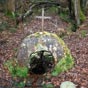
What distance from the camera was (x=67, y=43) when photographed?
1372 centimetres

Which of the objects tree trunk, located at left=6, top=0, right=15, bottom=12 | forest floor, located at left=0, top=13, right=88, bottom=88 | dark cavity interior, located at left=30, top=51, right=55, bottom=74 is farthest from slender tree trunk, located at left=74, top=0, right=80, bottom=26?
dark cavity interior, located at left=30, top=51, right=55, bottom=74

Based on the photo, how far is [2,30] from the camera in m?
15.9

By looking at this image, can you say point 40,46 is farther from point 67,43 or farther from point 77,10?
point 77,10

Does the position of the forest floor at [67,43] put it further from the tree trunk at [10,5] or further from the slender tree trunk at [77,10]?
the tree trunk at [10,5]

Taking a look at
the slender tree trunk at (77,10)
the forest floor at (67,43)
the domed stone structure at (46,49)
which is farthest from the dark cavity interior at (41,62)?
the slender tree trunk at (77,10)

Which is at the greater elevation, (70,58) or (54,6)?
(54,6)

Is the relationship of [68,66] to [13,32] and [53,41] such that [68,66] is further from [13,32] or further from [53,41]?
[13,32]

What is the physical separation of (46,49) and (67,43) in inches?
148

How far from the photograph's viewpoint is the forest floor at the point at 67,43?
9.61 metres

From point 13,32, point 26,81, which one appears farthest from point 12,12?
point 26,81

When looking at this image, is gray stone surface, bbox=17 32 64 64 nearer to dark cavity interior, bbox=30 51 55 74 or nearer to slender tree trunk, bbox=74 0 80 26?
dark cavity interior, bbox=30 51 55 74

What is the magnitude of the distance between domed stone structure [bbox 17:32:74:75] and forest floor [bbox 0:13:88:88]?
42 cm

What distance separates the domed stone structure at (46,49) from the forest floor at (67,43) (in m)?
0.42

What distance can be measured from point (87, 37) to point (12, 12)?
644 cm
